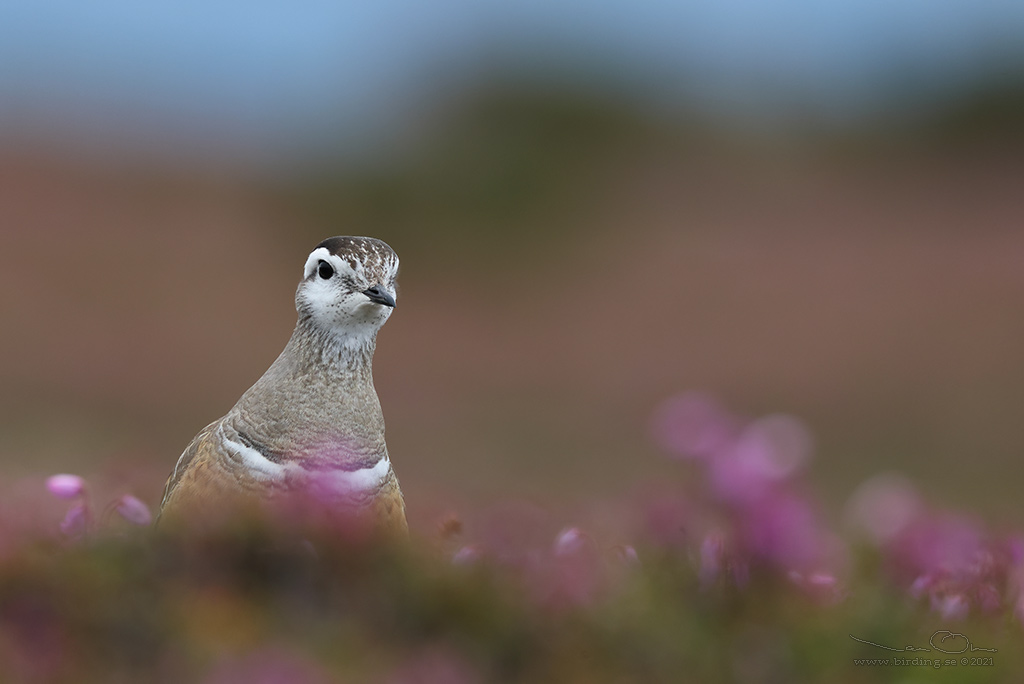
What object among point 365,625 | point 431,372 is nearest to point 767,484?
point 365,625

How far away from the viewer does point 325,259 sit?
148 inches

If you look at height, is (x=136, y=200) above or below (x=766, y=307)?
above

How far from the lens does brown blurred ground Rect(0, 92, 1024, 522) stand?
1556cm

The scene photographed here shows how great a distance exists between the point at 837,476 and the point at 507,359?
8.79m

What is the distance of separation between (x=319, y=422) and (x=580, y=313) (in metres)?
22.0

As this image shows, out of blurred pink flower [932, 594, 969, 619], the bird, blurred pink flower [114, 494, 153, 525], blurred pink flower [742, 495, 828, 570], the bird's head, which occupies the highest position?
the bird's head

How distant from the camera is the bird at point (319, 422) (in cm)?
348

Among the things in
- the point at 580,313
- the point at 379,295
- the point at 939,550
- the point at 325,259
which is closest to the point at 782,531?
the point at 939,550

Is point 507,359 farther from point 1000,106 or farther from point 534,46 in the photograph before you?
point 1000,106

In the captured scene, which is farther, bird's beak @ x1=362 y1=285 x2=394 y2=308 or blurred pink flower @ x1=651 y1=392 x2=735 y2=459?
bird's beak @ x1=362 y1=285 x2=394 y2=308

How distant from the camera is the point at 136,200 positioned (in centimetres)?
3008

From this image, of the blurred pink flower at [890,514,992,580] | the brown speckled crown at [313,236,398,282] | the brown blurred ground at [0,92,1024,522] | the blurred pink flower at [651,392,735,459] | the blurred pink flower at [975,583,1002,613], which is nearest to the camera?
the blurred pink flower at [651,392,735,459]
